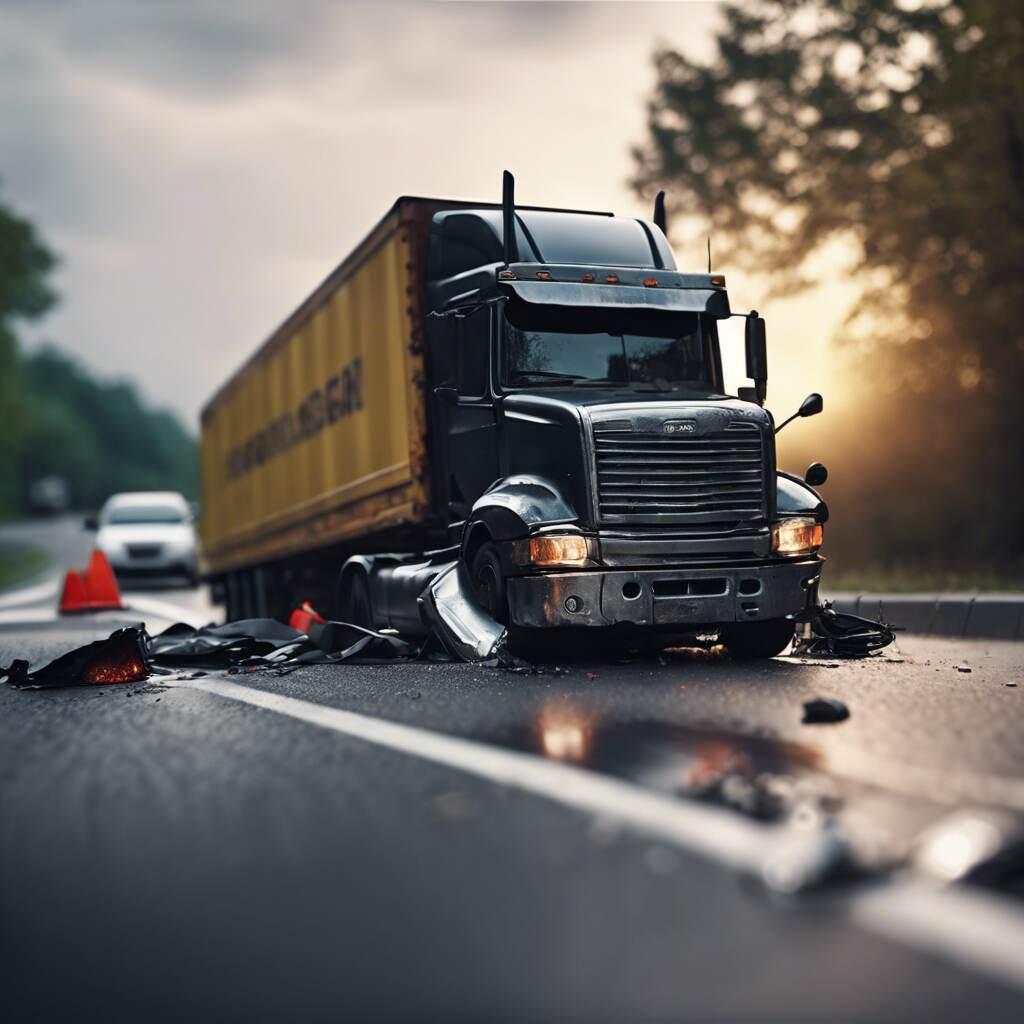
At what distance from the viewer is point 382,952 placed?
144 inches

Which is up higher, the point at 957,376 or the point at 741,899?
the point at 957,376

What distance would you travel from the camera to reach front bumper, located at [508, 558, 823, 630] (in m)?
9.49

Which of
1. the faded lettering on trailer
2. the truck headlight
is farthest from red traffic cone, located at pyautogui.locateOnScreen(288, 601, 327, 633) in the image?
the truck headlight

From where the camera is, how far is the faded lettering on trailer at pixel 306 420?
45.5 ft

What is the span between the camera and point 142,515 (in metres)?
32.0

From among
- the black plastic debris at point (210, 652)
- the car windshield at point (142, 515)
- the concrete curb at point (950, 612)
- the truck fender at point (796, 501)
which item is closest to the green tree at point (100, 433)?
the car windshield at point (142, 515)

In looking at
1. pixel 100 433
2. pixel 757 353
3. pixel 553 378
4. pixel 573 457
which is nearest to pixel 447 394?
pixel 553 378

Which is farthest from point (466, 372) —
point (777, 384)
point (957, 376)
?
point (957, 376)

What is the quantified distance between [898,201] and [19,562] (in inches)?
1410

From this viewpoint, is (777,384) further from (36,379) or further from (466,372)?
(36,379)

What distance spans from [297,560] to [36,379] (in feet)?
550

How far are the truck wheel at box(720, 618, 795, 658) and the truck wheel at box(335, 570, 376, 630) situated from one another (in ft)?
10.1

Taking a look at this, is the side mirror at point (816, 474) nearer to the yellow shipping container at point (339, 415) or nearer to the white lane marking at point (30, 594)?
the yellow shipping container at point (339, 415)

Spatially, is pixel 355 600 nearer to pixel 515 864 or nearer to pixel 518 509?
pixel 518 509
